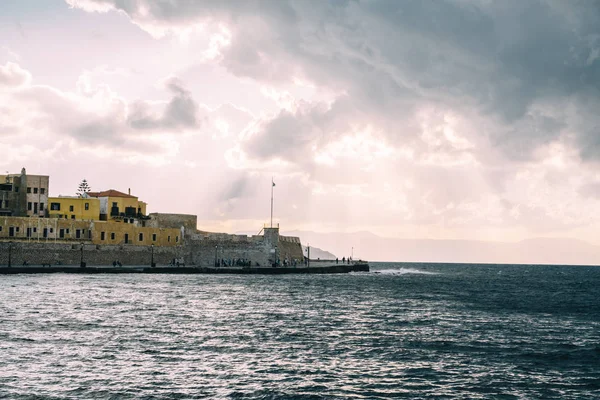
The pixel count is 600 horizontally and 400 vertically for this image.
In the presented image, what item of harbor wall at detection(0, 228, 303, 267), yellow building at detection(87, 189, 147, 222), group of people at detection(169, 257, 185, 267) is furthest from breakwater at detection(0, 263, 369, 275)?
yellow building at detection(87, 189, 147, 222)

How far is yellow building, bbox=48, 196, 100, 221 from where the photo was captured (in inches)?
4493

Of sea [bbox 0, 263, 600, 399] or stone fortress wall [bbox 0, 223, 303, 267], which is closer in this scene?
sea [bbox 0, 263, 600, 399]

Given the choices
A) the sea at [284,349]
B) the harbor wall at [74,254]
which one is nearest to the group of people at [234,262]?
the harbor wall at [74,254]

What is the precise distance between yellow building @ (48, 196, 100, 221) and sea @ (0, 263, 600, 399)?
52.1 meters

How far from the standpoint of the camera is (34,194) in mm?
111312

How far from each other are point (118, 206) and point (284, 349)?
91.6m

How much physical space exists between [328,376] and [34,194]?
93832mm

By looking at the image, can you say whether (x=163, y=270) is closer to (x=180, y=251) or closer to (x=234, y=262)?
(x=180, y=251)

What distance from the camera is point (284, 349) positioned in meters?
36.2

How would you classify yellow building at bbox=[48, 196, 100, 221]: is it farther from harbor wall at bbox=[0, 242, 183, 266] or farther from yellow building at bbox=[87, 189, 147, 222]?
harbor wall at bbox=[0, 242, 183, 266]

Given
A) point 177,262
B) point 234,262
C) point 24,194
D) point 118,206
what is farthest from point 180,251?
point 24,194

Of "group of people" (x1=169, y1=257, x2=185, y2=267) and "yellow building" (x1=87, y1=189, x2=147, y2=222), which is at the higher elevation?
"yellow building" (x1=87, y1=189, x2=147, y2=222)

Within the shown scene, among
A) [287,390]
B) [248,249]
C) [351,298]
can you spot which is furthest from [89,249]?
[287,390]

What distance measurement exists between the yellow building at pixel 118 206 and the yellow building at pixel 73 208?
3720 mm
